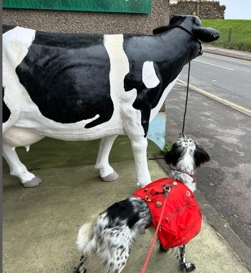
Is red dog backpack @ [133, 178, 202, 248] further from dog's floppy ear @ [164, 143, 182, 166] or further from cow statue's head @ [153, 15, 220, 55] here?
cow statue's head @ [153, 15, 220, 55]

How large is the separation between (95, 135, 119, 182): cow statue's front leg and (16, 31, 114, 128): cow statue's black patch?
0.89 metres

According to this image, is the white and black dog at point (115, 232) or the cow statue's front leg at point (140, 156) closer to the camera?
the white and black dog at point (115, 232)

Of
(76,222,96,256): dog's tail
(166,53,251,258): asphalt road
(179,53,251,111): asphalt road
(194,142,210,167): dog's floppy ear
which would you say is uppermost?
(194,142,210,167): dog's floppy ear

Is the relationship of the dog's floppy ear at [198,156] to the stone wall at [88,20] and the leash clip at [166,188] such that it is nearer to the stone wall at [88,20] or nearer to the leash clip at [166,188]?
the leash clip at [166,188]

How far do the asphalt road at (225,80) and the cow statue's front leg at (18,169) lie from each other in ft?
18.4

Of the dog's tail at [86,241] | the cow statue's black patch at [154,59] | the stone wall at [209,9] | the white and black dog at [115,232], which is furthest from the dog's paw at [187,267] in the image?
the stone wall at [209,9]

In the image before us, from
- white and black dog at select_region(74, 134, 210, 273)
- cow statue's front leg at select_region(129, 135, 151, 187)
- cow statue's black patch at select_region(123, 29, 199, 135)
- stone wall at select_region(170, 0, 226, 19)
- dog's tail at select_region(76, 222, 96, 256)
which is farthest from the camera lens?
stone wall at select_region(170, 0, 226, 19)

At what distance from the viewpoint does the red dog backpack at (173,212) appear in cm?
211

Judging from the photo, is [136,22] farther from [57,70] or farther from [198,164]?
[198,164]

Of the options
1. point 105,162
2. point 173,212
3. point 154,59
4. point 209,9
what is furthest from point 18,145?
point 209,9

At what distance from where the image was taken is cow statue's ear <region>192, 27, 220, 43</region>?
2748mm

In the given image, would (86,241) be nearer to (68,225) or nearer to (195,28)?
(68,225)

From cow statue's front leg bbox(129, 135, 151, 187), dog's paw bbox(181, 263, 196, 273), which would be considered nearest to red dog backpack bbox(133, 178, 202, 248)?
dog's paw bbox(181, 263, 196, 273)

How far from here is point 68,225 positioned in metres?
2.92
